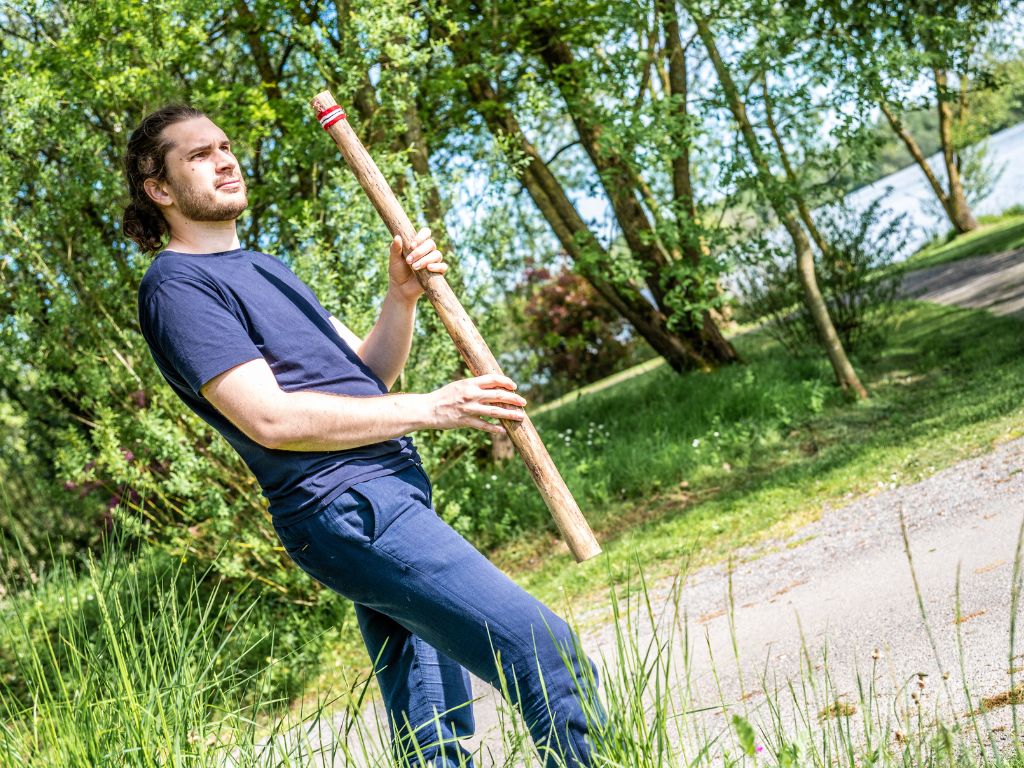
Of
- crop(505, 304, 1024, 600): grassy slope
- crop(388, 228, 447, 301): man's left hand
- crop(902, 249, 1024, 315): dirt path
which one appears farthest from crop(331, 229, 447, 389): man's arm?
crop(902, 249, 1024, 315): dirt path

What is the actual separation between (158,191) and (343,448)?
964mm

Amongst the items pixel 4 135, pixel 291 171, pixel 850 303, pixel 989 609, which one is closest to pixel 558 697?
pixel 989 609

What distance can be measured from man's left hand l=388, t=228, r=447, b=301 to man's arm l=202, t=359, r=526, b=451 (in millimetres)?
594

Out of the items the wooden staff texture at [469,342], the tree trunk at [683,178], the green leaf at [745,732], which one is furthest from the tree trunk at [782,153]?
the green leaf at [745,732]

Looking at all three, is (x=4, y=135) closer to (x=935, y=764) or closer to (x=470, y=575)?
(x=470, y=575)

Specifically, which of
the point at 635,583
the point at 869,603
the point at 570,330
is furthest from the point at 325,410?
the point at 570,330

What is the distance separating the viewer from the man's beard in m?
2.89

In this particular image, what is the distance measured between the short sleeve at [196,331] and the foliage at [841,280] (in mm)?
9316

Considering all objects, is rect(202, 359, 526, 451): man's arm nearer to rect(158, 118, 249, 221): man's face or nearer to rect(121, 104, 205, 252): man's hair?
rect(158, 118, 249, 221): man's face

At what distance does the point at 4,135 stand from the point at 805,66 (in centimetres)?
655

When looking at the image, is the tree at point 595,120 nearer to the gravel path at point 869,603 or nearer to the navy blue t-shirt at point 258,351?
the gravel path at point 869,603

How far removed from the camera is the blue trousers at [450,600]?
248cm

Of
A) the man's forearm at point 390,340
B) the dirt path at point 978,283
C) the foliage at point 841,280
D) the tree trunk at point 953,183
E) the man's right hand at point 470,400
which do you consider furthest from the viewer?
the tree trunk at point 953,183

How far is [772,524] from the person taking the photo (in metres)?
6.71
